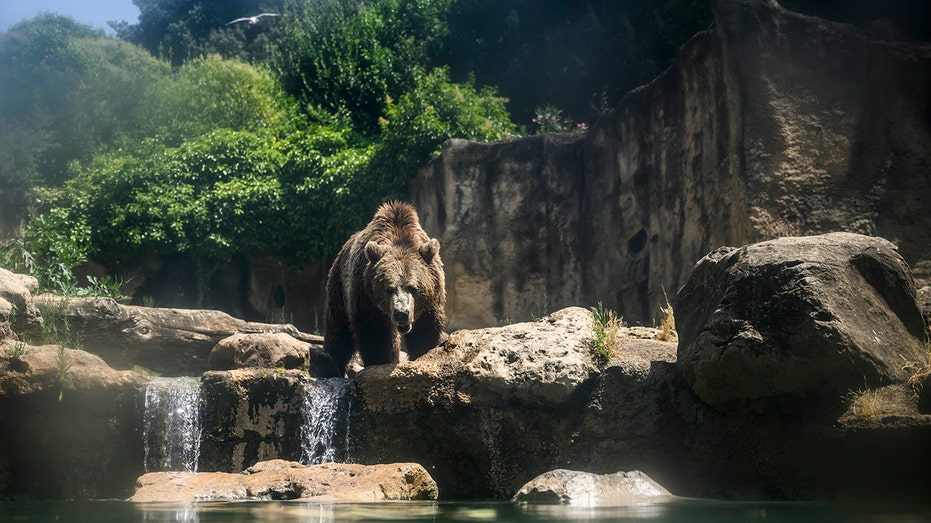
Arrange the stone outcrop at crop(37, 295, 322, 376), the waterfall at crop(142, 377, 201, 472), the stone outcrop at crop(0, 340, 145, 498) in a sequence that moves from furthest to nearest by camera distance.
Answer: the stone outcrop at crop(37, 295, 322, 376), the waterfall at crop(142, 377, 201, 472), the stone outcrop at crop(0, 340, 145, 498)

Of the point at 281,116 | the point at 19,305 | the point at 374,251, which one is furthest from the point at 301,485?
the point at 281,116

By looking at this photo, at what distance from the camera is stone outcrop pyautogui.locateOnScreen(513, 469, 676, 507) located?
674cm

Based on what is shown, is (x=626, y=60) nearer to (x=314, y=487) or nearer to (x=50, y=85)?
(x=50, y=85)

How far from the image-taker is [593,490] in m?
6.91

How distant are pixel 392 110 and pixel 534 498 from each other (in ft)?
42.1

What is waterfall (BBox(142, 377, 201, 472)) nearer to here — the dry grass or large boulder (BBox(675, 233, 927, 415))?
large boulder (BBox(675, 233, 927, 415))

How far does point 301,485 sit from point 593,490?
216 cm

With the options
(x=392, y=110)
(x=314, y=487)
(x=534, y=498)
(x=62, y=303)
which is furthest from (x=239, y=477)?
(x=392, y=110)

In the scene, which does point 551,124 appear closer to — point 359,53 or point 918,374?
point 359,53

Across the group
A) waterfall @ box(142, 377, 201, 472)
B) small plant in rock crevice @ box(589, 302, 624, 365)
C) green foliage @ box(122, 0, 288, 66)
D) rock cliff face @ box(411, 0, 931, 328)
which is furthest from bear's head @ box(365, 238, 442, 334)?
green foliage @ box(122, 0, 288, 66)

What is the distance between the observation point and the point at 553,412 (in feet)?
27.3

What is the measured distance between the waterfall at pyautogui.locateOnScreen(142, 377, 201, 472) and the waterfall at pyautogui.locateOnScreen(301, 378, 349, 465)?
974mm

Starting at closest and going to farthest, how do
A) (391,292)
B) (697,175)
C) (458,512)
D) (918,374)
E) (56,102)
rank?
(458,512) → (918,374) → (391,292) → (697,175) → (56,102)

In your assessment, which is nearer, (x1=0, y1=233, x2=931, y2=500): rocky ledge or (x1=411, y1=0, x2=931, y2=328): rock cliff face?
(x1=0, y1=233, x2=931, y2=500): rocky ledge
